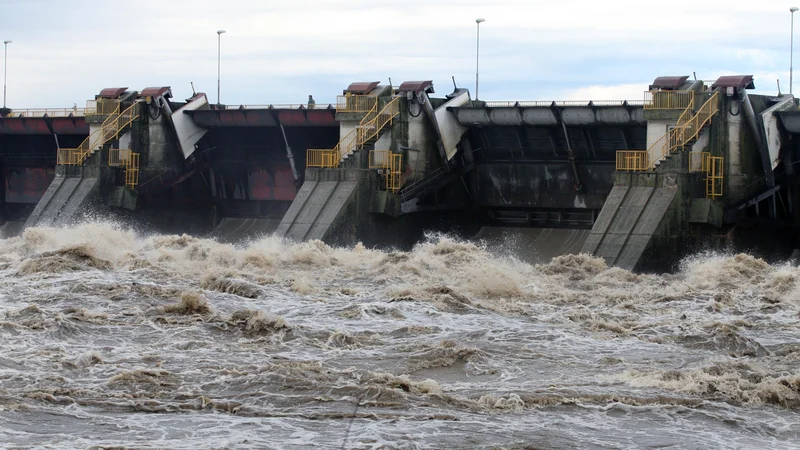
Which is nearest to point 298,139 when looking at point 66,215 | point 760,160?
point 66,215

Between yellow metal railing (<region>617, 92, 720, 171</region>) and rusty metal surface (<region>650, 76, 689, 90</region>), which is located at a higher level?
rusty metal surface (<region>650, 76, 689, 90</region>)

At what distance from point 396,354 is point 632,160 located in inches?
567

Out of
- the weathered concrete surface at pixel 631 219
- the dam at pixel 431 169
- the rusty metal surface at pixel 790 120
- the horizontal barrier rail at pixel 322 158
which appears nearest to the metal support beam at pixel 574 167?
the dam at pixel 431 169

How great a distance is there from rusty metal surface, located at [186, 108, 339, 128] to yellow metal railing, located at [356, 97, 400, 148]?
1.77m

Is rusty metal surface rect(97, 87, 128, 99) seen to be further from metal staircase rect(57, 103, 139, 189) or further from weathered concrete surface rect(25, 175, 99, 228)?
weathered concrete surface rect(25, 175, 99, 228)

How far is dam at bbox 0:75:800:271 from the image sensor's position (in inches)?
997

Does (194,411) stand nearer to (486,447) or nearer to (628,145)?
(486,447)

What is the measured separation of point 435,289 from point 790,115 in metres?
10.5

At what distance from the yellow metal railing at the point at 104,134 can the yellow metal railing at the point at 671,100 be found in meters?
15.0

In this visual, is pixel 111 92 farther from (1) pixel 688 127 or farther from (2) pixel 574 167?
(1) pixel 688 127

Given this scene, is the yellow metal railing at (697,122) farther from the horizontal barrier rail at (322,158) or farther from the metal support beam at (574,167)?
the horizontal barrier rail at (322,158)

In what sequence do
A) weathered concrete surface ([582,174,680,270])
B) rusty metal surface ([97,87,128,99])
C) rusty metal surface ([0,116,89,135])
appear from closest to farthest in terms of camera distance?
weathered concrete surface ([582,174,680,270]), rusty metal surface ([97,87,128,99]), rusty metal surface ([0,116,89,135])

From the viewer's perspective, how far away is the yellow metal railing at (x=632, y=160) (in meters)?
26.1

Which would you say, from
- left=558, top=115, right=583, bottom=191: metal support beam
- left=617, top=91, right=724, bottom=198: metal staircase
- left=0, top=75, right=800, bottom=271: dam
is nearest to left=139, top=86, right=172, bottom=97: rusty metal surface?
left=0, top=75, right=800, bottom=271: dam
